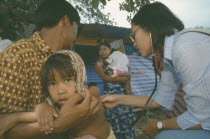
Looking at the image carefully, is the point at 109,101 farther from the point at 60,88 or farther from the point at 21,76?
the point at 21,76

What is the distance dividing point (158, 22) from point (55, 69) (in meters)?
1.28

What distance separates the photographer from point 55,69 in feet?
5.65

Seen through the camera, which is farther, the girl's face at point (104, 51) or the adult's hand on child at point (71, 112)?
the girl's face at point (104, 51)

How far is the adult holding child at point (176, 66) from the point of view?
1.60m

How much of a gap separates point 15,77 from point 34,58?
31 centimetres

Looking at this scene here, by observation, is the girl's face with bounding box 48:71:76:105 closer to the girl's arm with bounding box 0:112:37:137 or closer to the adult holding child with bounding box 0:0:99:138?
the adult holding child with bounding box 0:0:99:138

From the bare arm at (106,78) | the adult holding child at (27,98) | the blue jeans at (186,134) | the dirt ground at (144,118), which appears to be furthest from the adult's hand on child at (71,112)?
the dirt ground at (144,118)

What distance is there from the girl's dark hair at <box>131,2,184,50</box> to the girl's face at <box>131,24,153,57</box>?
5 cm

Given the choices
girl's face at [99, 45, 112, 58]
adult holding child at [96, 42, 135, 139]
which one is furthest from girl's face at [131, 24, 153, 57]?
girl's face at [99, 45, 112, 58]

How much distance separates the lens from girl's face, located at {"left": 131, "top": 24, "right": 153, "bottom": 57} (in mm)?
2203

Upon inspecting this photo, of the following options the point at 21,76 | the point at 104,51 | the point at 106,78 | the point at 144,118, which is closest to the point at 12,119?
the point at 21,76

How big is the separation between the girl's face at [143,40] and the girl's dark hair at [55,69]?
0.95 meters

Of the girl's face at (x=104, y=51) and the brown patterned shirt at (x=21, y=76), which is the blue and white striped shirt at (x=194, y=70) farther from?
the girl's face at (x=104, y=51)

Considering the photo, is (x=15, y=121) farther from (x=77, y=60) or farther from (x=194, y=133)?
(x=194, y=133)
